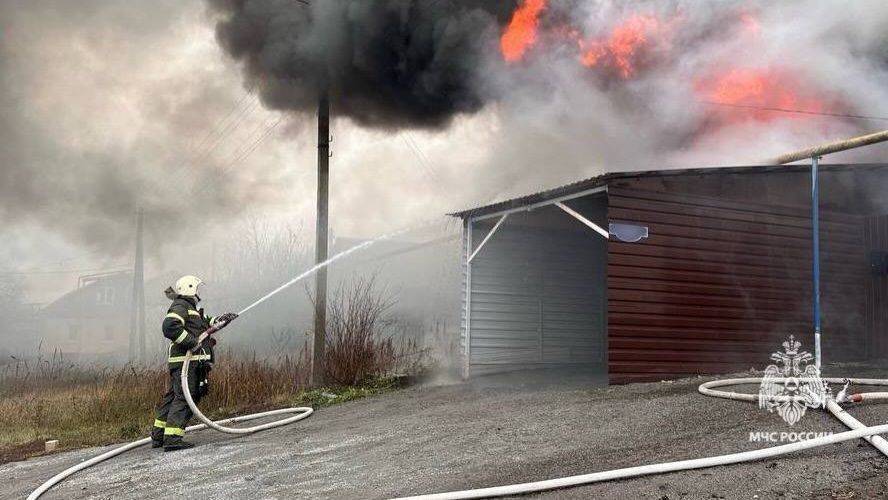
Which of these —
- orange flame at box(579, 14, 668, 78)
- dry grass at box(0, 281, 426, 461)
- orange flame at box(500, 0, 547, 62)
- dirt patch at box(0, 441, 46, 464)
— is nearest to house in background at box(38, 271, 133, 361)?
dry grass at box(0, 281, 426, 461)

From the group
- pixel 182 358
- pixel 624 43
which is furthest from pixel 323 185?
pixel 624 43

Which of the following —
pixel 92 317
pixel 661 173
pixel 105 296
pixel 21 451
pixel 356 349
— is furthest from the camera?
pixel 92 317

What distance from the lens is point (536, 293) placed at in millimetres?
12734

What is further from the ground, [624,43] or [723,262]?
[624,43]

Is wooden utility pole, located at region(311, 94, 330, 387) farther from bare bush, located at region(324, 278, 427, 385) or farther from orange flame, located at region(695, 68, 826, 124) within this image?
orange flame, located at region(695, 68, 826, 124)

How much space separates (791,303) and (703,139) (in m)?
6.23

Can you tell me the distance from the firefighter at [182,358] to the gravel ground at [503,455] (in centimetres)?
30

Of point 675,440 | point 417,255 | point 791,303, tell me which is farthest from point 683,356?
point 417,255

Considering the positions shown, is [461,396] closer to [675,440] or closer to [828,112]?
[675,440]

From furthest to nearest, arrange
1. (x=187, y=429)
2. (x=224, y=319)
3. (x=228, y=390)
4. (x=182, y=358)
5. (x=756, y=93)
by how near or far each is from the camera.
A: (x=756, y=93) < (x=228, y=390) < (x=187, y=429) < (x=182, y=358) < (x=224, y=319)

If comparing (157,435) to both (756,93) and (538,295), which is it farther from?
(756,93)

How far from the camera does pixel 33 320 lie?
39.3 meters

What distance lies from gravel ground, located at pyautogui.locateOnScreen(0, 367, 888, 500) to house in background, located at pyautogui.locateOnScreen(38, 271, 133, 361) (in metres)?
35.3

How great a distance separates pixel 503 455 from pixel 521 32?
9.16 m
